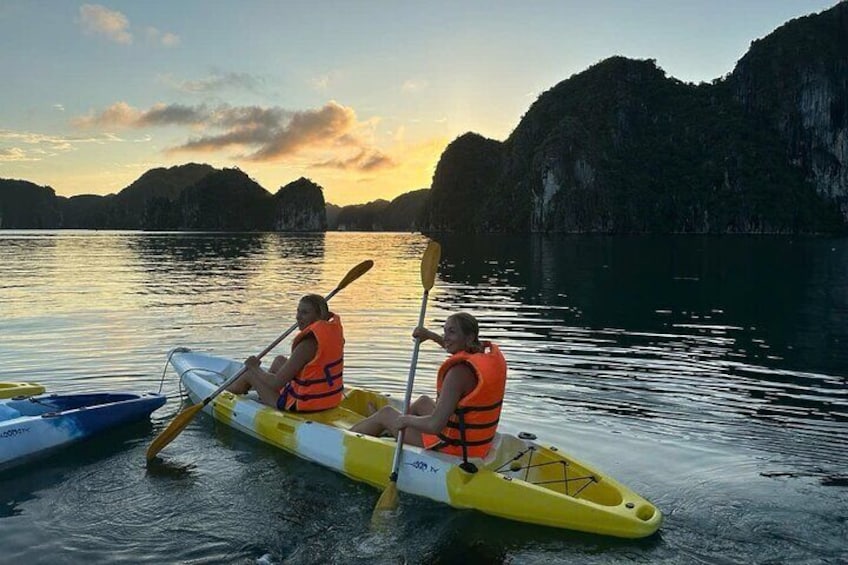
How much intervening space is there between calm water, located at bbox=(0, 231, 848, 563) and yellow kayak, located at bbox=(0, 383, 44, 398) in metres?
1.33

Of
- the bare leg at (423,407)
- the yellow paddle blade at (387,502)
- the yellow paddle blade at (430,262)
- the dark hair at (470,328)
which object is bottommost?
the yellow paddle blade at (387,502)

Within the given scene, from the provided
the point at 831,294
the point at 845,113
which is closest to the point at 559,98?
the point at 845,113

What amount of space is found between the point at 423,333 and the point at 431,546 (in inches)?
92.8

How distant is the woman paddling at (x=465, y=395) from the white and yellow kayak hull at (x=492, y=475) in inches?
7.8

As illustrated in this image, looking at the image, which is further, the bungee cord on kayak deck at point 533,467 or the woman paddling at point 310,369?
the woman paddling at point 310,369

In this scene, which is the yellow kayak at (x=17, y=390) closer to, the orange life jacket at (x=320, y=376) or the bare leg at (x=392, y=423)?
the orange life jacket at (x=320, y=376)

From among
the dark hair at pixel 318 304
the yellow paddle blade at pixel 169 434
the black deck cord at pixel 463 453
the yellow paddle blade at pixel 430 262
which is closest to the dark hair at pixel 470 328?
the black deck cord at pixel 463 453

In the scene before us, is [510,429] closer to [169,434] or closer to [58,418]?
[169,434]

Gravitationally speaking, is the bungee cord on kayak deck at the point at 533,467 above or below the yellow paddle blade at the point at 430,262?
below

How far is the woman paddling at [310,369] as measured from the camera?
7.89m

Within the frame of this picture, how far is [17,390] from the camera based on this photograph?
952 cm

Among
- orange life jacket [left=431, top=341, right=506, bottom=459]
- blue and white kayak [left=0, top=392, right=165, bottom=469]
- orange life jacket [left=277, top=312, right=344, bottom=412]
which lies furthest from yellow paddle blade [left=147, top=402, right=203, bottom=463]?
orange life jacket [left=431, top=341, right=506, bottom=459]

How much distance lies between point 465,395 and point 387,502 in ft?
4.18

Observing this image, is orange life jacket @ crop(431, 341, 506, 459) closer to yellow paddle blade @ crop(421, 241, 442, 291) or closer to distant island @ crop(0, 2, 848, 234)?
yellow paddle blade @ crop(421, 241, 442, 291)
